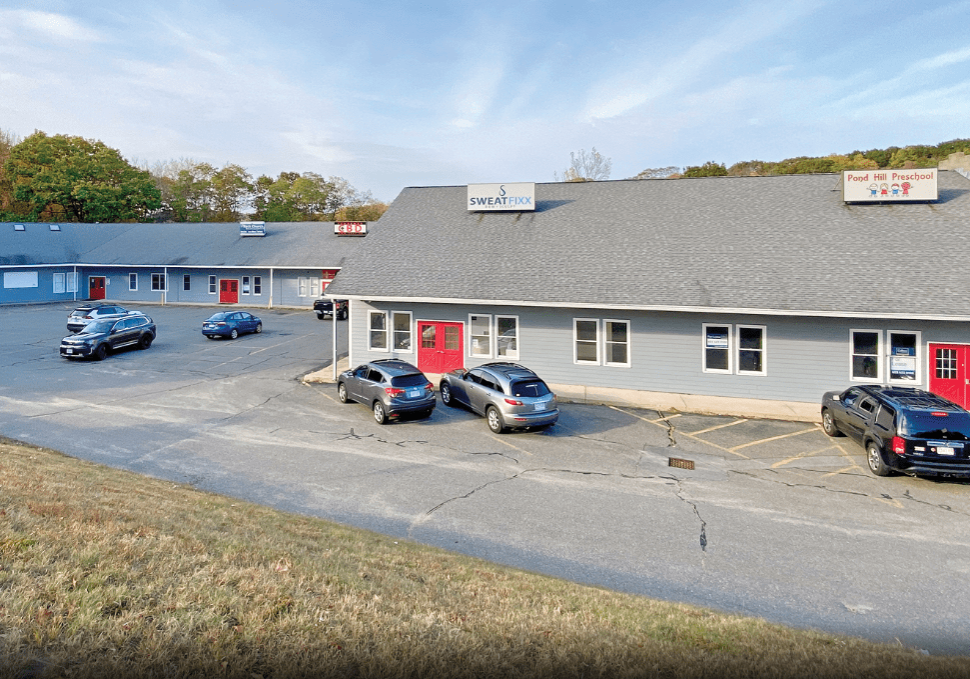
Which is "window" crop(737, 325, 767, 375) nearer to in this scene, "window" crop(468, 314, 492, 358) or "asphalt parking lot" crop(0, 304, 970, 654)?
"asphalt parking lot" crop(0, 304, 970, 654)

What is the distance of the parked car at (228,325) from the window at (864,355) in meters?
30.3

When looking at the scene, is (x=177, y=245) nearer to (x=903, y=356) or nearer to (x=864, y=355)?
(x=864, y=355)

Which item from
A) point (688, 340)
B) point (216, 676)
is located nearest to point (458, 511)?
point (216, 676)

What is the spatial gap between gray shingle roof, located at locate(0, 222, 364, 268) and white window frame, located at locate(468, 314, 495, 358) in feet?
87.7

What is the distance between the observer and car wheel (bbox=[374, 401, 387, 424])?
17766 mm

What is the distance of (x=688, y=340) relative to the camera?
2108cm

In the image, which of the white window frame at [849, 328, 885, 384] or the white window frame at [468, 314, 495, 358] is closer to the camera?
the white window frame at [849, 328, 885, 384]

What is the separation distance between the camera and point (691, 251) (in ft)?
73.0

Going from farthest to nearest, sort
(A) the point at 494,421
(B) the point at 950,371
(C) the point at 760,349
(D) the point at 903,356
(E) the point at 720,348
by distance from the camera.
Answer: (E) the point at 720,348, (C) the point at 760,349, (D) the point at 903,356, (B) the point at 950,371, (A) the point at 494,421

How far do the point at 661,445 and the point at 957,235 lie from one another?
14090 mm

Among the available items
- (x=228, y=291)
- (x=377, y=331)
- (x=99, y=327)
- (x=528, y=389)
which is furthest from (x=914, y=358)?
(x=228, y=291)

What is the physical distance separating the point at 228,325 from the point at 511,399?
2291cm

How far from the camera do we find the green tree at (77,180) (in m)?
68.7

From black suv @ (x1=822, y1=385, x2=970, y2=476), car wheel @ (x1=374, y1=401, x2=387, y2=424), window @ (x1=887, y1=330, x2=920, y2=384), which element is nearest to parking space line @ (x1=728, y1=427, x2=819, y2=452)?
black suv @ (x1=822, y1=385, x2=970, y2=476)
